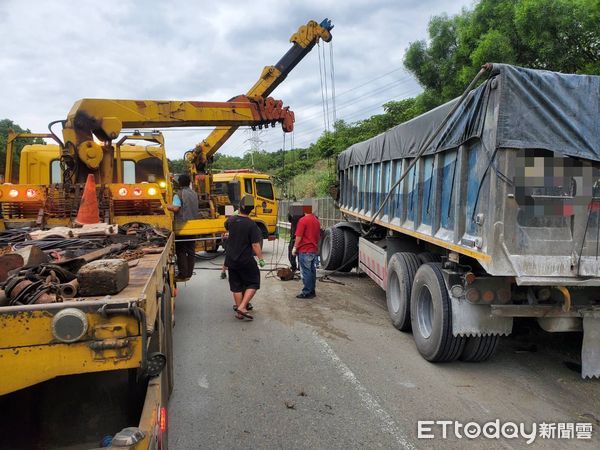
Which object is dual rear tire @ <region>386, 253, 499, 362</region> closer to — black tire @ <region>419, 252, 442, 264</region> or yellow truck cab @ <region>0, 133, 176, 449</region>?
black tire @ <region>419, 252, 442, 264</region>

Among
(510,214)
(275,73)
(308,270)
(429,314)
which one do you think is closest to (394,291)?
(429,314)

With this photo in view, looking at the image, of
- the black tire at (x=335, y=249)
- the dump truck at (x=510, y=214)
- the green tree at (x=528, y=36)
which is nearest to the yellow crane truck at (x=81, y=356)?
the dump truck at (x=510, y=214)

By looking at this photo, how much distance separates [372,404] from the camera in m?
3.92

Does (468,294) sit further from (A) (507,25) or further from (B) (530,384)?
(A) (507,25)

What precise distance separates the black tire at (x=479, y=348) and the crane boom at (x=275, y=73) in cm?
920

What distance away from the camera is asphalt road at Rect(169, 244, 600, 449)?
3.45m

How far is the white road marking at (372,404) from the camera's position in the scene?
341cm

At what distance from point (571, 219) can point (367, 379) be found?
7.87 ft

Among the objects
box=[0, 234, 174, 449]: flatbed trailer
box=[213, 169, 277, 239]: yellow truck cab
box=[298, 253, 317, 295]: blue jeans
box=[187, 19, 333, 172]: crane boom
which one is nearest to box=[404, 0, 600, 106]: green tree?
box=[187, 19, 333, 172]: crane boom

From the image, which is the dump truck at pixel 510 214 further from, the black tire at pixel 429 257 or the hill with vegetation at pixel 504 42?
the hill with vegetation at pixel 504 42

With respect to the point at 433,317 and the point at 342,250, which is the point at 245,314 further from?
the point at 342,250

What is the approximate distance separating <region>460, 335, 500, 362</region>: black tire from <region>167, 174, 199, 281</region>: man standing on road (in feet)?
13.8

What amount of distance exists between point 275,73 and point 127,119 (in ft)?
18.7

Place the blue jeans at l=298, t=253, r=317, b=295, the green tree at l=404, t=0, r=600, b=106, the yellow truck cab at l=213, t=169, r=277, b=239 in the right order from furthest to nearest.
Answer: the yellow truck cab at l=213, t=169, r=277, b=239, the green tree at l=404, t=0, r=600, b=106, the blue jeans at l=298, t=253, r=317, b=295
